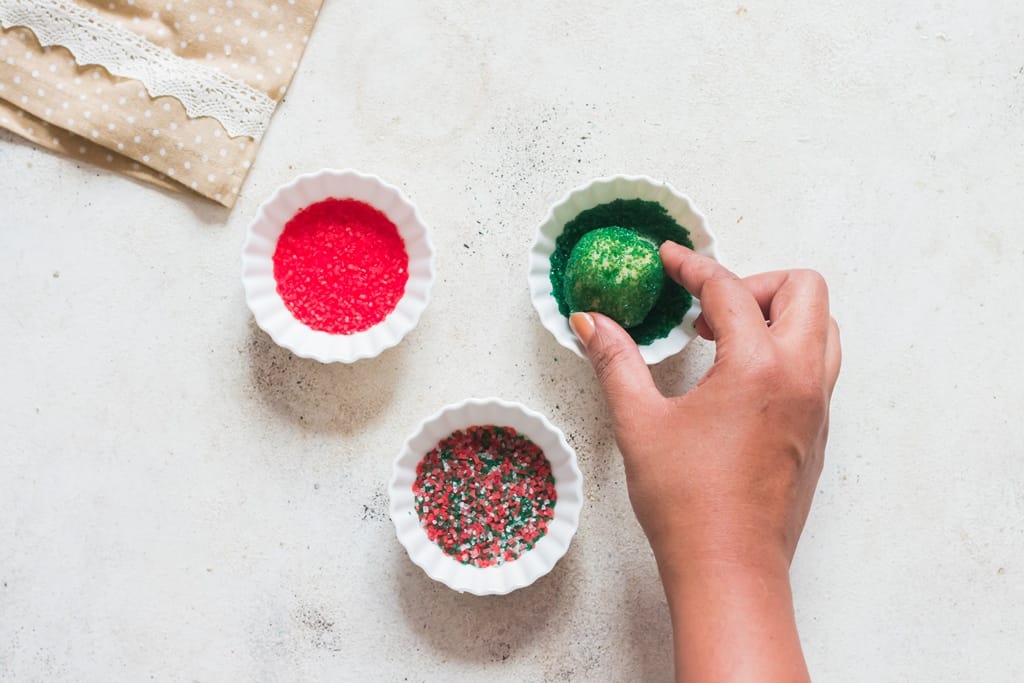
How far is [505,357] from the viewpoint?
4.07 feet

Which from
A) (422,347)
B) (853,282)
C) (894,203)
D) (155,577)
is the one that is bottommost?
(155,577)

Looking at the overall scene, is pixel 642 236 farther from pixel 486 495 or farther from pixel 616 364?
pixel 486 495

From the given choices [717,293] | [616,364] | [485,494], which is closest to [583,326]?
[616,364]

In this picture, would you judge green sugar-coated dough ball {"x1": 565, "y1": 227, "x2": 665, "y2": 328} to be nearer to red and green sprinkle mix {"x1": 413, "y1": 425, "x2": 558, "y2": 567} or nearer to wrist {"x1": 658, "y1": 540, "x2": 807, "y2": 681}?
→ red and green sprinkle mix {"x1": 413, "y1": 425, "x2": 558, "y2": 567}

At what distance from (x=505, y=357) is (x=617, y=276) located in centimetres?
25

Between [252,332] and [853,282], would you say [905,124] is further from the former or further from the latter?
[252,332]

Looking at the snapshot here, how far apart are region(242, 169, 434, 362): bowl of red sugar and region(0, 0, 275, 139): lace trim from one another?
0.18 meters

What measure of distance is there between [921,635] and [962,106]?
83cm

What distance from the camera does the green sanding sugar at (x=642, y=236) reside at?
1161mm

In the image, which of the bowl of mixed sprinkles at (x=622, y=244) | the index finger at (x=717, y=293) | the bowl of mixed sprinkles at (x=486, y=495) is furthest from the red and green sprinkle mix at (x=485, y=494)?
the index finger at (x=717, y=293)

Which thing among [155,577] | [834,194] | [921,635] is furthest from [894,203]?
[155,577]

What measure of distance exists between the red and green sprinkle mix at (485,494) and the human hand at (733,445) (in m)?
0.19

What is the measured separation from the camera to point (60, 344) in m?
1.24

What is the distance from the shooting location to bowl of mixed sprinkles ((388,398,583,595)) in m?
1.14
